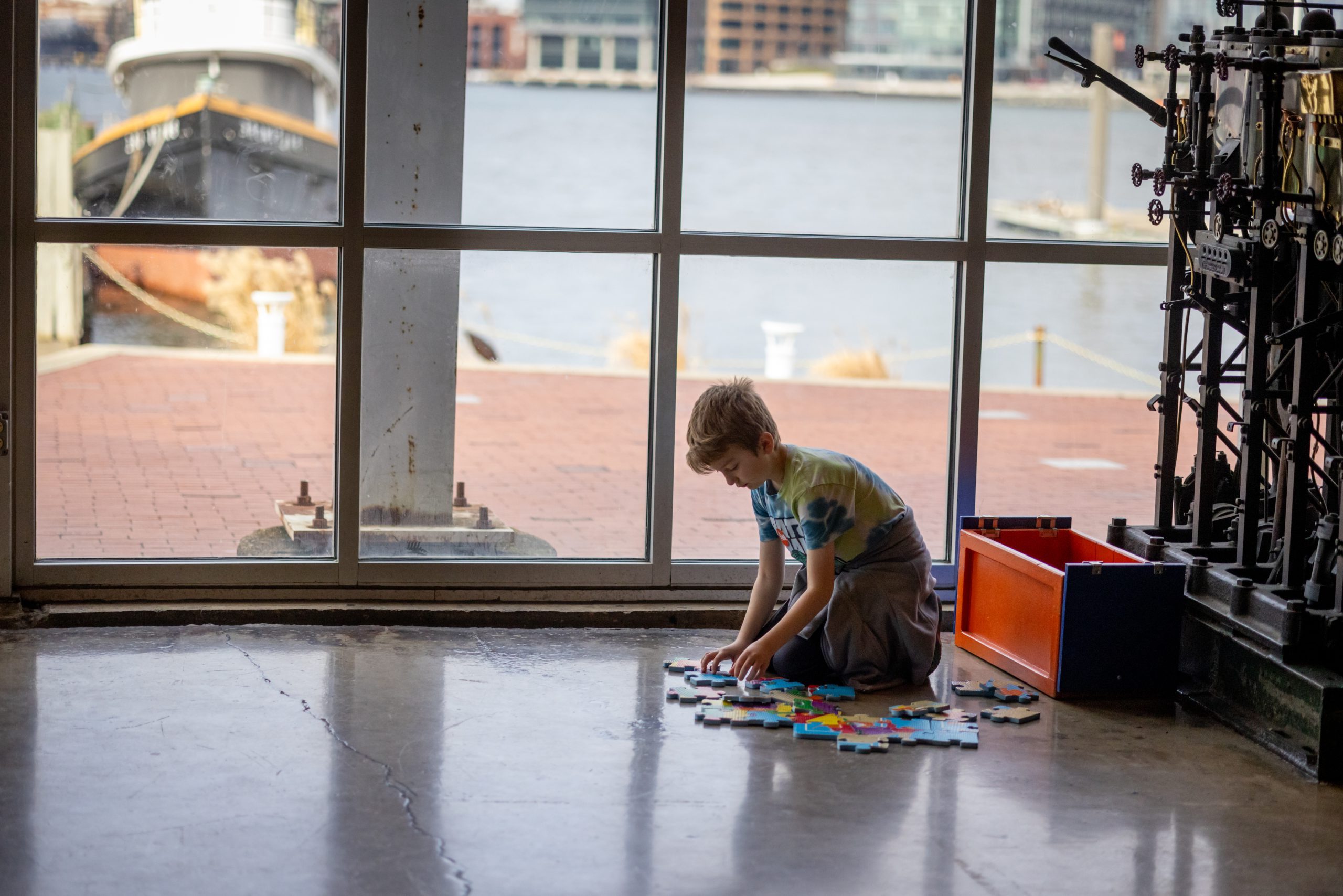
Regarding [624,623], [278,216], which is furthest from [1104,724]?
[278,216]

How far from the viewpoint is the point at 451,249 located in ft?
16.9

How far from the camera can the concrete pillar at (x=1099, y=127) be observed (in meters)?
5.49

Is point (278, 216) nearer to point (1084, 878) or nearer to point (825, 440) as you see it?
point (825, 440)

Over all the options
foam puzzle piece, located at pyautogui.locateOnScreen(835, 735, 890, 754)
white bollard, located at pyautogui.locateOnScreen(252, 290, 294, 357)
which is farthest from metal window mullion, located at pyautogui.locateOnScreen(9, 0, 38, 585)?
foam puzzle piece, located at pyautogui.locateOnScreen(835, 735, 890, 754)

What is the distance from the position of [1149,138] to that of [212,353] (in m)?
3.59

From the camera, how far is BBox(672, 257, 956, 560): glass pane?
5.39 m

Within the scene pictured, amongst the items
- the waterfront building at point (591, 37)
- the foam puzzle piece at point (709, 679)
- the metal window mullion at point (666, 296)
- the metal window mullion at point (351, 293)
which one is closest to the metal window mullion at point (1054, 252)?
the metal window mullion at point (666, 296)

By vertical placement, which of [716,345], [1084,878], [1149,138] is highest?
[1149,138]

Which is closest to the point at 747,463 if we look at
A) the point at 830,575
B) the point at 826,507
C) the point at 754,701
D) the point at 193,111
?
the point at 826,507

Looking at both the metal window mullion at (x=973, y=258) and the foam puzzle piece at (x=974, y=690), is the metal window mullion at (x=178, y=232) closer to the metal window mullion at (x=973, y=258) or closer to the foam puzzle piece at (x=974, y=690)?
the metal window mullion at (x=973, y=258)

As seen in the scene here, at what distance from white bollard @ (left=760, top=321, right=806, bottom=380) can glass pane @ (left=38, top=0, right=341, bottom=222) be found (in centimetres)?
171

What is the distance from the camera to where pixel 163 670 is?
4.49 meters

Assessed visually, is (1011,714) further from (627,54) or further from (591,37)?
(591,37)

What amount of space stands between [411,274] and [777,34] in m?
1.63
